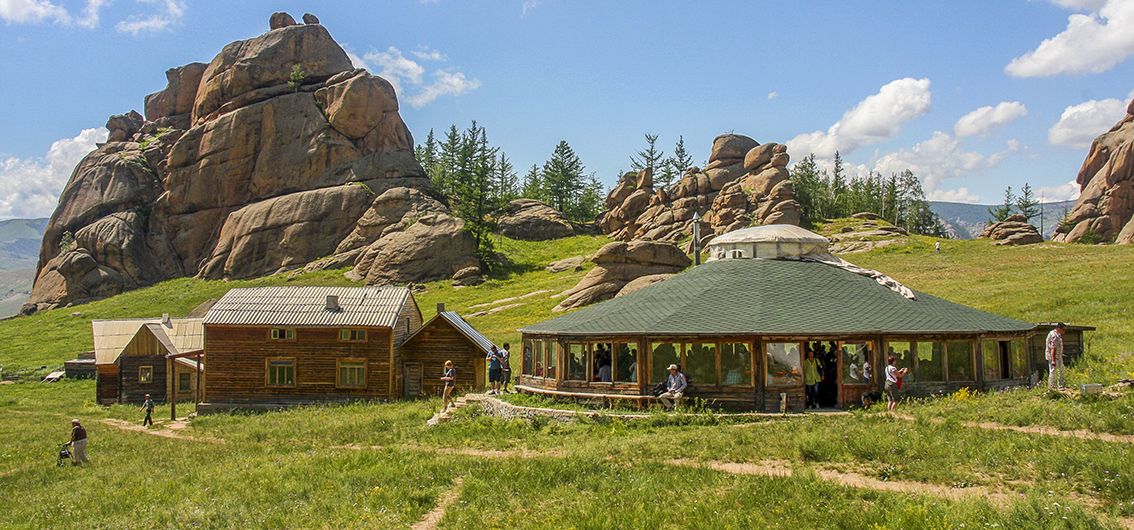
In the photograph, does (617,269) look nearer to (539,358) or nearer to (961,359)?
(539,358)

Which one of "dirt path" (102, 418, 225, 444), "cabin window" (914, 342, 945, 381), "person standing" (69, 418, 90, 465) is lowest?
"dirt path" (102, 418, 225, 444)

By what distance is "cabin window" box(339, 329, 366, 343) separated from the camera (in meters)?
39.5

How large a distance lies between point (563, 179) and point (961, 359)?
106 m

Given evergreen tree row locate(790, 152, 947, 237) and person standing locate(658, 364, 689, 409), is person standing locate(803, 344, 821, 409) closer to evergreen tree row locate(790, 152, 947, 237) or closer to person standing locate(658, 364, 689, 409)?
person standing locate(658, 364, 689, 409)

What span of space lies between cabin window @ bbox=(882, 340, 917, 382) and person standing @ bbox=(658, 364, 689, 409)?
21.6 ft

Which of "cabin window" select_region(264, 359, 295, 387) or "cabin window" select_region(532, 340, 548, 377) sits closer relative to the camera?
"cabin window" select_region(532, 340, 548, 377)

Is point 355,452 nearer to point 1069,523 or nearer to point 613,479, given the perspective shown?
point 613,479

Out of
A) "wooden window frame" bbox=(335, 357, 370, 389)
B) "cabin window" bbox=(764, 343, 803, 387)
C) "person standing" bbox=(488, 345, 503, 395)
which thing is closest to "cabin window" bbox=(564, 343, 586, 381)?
"person standing" bbox=(488, 345, 503, 395)

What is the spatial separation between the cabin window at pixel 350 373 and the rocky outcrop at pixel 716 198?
166 ft

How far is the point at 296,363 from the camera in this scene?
39.4 m

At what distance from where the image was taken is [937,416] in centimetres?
2125

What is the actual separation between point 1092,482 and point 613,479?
340 inches

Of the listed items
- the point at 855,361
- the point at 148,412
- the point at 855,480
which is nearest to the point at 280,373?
the point at 148,412

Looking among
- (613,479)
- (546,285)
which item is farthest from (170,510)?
(546,285)
